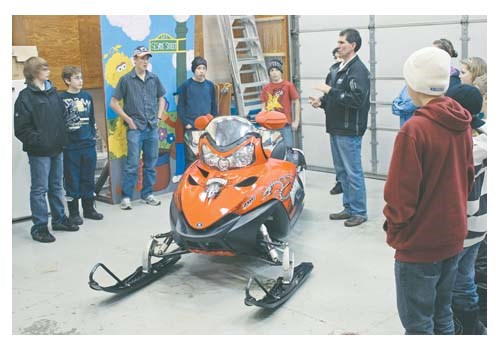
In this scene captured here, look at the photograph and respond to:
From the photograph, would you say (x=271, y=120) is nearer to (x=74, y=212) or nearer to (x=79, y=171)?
(x=79, y=171)

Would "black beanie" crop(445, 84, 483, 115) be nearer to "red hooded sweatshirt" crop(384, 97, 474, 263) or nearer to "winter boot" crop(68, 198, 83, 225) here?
"red hooded sweatshirt" crop(384, 97, 474, 263)

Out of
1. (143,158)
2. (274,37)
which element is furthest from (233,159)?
(274,37)

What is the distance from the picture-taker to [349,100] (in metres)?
5.21

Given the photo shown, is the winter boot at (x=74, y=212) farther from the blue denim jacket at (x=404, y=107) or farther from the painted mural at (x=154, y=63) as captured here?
the blue denim jacket at (x=404, y=107)

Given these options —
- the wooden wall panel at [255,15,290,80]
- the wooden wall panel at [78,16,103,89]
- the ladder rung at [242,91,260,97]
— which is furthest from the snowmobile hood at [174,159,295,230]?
the wooden wall panel at [255,15,290,80]

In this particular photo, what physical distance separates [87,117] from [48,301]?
218cm

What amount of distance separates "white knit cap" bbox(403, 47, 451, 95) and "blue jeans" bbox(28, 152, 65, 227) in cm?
363

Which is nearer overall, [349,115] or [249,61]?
[349,115]

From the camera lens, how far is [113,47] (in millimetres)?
6297

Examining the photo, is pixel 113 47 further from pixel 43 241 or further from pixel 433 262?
pixel 433 262

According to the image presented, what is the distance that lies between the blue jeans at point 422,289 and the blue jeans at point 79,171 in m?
3.88

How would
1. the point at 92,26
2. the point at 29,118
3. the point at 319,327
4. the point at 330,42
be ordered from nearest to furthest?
the point at 319,327
the point at 29,118
the point at 92,26
the point at 330,42

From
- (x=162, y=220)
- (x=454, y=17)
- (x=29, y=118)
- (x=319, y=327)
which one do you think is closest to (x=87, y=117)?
(x=29, y=118)

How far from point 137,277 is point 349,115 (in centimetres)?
230
